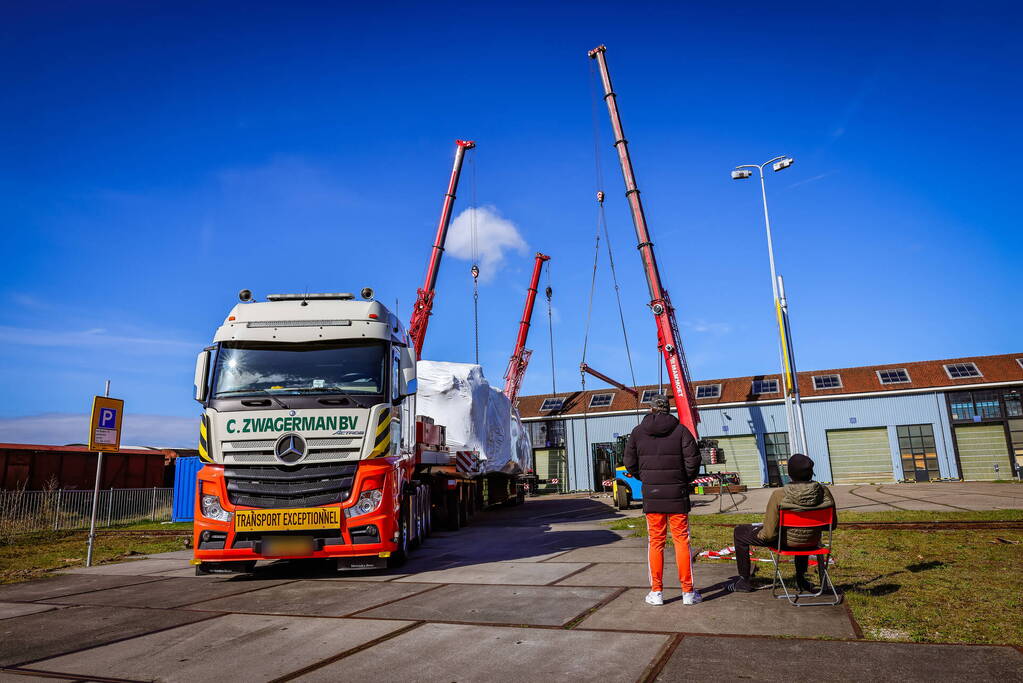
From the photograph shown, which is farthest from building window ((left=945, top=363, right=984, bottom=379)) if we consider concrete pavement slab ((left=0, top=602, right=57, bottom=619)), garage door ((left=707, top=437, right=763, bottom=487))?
concrete pavement slab ((left=0, top=602, right=57, bottom=619))

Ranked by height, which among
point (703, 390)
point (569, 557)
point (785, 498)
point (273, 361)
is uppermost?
point (703, 390)

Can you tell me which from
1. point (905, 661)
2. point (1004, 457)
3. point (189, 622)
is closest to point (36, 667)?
point (189, 622)

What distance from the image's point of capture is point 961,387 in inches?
1244

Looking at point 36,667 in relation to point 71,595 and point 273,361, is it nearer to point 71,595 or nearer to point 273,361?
point 71,595

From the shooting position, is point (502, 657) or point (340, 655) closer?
point (502, 657)

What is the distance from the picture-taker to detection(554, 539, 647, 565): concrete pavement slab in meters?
8.52

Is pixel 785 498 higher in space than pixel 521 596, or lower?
higher

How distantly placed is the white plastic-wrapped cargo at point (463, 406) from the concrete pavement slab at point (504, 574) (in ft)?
29.9

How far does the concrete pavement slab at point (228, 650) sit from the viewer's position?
3.98 m

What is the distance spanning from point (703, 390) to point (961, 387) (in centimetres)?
1246

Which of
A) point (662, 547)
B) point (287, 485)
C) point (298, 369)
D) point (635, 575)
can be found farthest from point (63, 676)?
point (635, 575)

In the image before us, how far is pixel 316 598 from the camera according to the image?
6.43 meters

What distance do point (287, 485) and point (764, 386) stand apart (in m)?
33.3

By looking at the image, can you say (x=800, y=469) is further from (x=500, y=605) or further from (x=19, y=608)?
(x=19, y=608)
